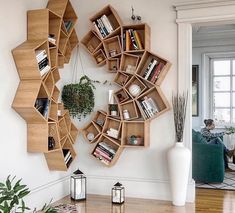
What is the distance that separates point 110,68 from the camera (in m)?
4.54

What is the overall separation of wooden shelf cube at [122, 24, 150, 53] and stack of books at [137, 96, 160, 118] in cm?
66

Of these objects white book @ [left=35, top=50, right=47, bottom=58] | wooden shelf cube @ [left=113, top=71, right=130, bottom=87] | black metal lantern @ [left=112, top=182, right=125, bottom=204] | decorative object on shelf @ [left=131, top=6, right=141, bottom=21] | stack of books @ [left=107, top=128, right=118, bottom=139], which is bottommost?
black metal lantern @ [left=112, top=182, right=125, bottom=204]

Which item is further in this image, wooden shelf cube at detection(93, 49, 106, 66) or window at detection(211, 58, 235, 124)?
window at detection(211, 58, 235, 124)

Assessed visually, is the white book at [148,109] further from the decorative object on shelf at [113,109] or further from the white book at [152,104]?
the decorative object on shelf at [113,109]

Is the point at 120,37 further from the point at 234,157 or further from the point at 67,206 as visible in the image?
the point at 234,157

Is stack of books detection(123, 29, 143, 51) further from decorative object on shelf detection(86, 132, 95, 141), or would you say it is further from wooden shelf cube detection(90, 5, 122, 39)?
decorative object on shelf detection(86, 132, 95, 141)

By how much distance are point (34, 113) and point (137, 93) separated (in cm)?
141

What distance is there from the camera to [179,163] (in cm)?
399

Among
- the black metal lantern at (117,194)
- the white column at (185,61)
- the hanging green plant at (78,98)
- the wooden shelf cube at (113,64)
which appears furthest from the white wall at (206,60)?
the black metal lantern at (117,194)

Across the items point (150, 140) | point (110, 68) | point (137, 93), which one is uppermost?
point (110, 68)

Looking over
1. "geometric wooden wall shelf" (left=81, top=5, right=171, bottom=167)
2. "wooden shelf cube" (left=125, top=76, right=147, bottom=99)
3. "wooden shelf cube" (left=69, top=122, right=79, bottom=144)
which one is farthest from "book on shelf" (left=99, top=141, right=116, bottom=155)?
"wooden shelf cube" (left=125, top=76, right=147, bottom=99)

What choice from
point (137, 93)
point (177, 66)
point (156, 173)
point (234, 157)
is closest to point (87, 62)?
point (137, 93)

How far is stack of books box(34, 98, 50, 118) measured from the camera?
3681 millimetres

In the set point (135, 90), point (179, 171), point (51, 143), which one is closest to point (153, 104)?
point (135, 90)
